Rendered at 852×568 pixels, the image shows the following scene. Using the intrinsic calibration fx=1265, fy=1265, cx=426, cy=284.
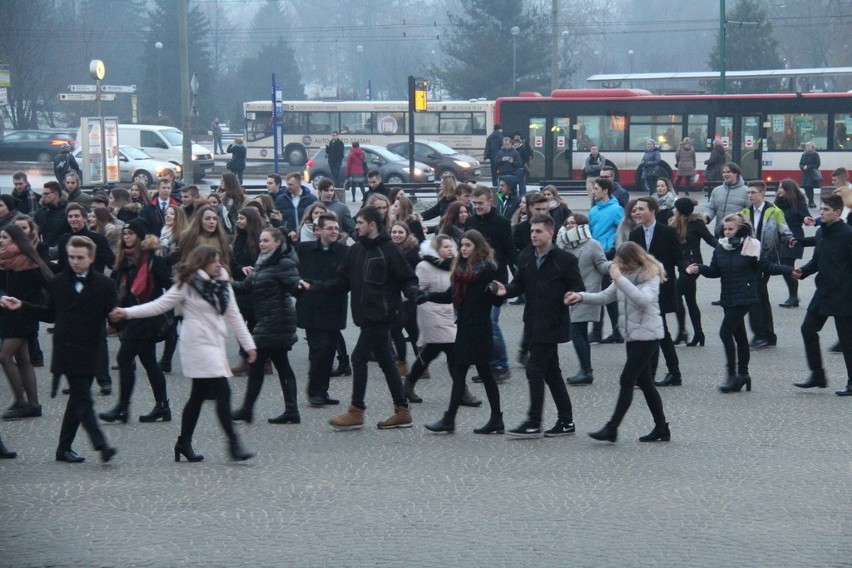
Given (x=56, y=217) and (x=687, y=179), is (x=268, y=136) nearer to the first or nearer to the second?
(x=687, y=179)

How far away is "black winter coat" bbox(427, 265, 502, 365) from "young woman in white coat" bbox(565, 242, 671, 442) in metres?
0.65

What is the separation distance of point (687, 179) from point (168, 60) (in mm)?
51524

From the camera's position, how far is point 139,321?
9.64m

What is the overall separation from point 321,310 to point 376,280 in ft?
2.83

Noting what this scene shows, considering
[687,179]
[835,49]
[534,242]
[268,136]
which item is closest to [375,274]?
[534,242]

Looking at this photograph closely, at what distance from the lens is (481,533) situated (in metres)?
6.73

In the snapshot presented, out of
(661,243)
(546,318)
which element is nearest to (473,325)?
(546,318)

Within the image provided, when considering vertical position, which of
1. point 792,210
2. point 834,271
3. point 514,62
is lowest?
point 834,271

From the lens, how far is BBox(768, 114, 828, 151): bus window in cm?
3478

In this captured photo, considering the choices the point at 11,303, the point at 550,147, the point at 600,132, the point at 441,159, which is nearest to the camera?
the point at 11,303

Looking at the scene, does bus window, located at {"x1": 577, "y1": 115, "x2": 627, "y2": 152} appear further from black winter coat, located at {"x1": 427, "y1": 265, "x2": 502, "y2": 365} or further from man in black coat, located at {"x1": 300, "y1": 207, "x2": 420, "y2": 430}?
black winter coat, located at {"x1": 427, "y1": 265, "x2": 502, "y2": 365}

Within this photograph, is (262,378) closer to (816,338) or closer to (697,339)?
(816,338)

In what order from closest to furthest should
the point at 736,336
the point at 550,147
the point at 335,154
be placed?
1. the point at 736,336
2. the point at 335,154
3. the point at 550,147

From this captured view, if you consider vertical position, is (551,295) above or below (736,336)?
above
